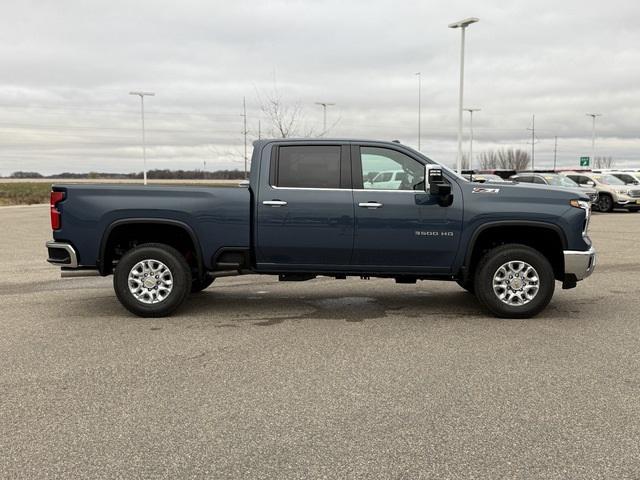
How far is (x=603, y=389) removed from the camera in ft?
14.4

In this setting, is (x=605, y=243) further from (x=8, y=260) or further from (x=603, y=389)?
(x=8, y=260)

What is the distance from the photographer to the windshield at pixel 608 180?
1058 inches

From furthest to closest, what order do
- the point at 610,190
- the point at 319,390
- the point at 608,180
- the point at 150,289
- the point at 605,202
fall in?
the point at 608,180 < the point at 605,202 < the point at 610,190 < the point at 150,289 < the point at 319,390

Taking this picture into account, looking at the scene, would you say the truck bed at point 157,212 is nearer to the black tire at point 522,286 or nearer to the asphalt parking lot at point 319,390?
the asphalt parking lot at point 319,390

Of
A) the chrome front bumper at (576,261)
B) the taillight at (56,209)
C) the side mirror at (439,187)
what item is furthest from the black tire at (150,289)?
the chrome front bumper at (576,261)

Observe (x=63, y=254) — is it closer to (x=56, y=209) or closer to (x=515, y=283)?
(x=56, y=209)

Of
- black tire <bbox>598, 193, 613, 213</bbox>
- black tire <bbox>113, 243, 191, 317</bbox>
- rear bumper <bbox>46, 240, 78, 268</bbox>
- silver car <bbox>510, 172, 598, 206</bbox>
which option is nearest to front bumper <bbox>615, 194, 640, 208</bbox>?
black tire <bbox>598, 193, 613, 213</bbox>

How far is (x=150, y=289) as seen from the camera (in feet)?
21.7

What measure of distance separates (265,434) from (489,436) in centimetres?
135

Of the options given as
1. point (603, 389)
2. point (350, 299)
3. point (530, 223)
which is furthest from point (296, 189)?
point (603, 389)

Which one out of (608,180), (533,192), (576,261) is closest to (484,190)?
(533,192)

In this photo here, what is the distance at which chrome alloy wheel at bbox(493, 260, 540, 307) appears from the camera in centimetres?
656

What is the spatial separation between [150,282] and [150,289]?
3.0 inches

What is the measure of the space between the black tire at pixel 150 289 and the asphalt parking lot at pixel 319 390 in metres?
0.18
